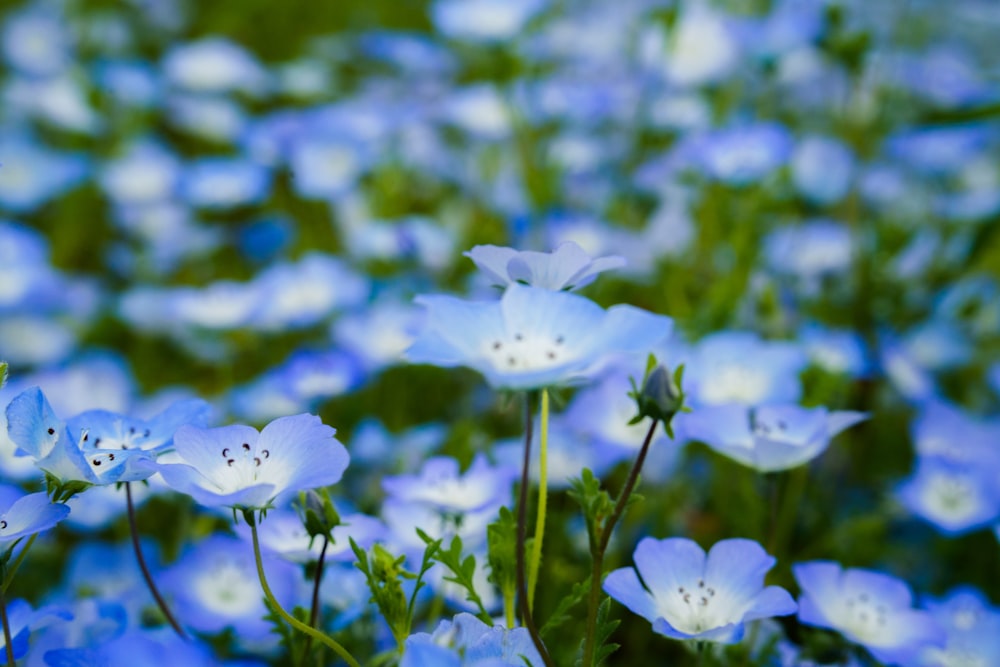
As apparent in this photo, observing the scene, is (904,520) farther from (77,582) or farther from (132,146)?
(132,146)

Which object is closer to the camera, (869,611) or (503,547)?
(503,547)

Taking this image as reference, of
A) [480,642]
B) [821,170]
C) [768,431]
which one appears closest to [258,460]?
[480,642]

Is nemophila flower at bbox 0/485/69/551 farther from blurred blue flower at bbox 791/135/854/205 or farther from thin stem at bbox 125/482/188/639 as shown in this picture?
blurred blue flower at bbox 791/135/854/205

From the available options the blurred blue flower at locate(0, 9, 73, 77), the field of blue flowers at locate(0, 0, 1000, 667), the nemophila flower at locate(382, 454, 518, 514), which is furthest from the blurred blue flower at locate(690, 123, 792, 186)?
the blurred blue flower at locate(0, 9, 73, 77)

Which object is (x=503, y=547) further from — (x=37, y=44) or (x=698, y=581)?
(x=37, y=44)

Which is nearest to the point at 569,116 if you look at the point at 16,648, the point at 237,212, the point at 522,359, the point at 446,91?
the point at 446,91

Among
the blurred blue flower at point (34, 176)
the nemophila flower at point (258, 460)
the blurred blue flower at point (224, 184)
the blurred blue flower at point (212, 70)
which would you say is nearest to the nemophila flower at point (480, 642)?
the nemophila flower at point (258, 460)
